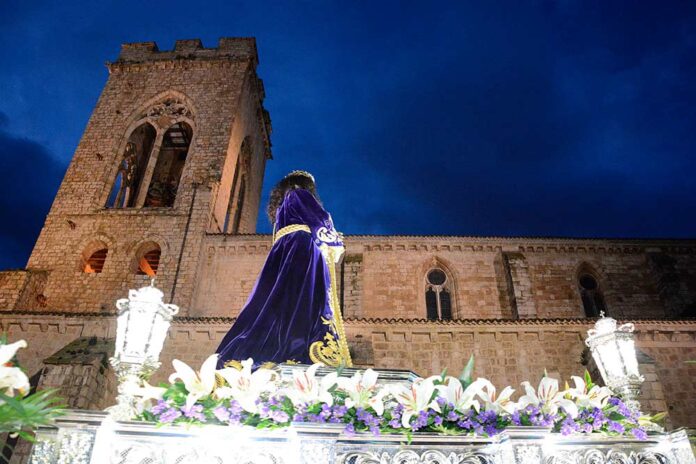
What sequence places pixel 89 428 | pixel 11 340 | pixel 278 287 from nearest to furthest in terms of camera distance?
pixel 89 428 < pixel 278 287 < pixel 11 340

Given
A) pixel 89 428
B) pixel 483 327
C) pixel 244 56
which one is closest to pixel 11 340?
pixel 89 428

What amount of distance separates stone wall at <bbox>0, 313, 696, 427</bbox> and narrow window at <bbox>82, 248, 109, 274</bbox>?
5.86 meters

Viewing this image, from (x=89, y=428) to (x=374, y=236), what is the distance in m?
17.0

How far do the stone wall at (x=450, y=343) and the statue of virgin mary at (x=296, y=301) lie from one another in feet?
26.5

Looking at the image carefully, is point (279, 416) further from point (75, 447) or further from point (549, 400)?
point (549, 400)

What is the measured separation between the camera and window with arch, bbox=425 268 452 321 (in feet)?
60.6

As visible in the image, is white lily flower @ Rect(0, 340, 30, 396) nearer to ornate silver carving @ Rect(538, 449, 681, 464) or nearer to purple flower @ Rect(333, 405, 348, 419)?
purple flower @ Rect(333, 405, 348, 419)

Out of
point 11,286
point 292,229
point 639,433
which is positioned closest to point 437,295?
point 292,229

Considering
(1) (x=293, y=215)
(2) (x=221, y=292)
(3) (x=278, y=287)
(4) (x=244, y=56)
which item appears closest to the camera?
(3) (x=278, y=287)

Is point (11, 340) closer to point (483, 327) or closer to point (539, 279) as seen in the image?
point (483, 327)

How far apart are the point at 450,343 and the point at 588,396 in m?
10.8

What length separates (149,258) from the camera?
2080 centimetres

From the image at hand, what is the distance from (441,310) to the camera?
1853 centimetres

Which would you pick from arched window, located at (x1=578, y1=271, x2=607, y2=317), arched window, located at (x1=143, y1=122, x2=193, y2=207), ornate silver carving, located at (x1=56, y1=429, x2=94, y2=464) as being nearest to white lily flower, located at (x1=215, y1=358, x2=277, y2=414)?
ornate silver carving, located at (x1=56, y1=429, x2=94, y2=464)
